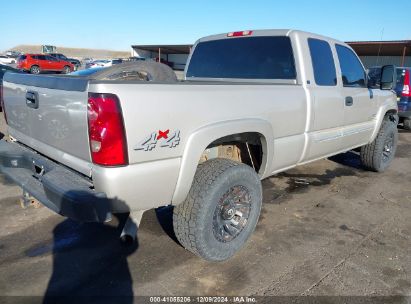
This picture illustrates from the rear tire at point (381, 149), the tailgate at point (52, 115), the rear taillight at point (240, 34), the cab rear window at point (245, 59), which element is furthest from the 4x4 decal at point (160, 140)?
the rear tire at point (381, 149)

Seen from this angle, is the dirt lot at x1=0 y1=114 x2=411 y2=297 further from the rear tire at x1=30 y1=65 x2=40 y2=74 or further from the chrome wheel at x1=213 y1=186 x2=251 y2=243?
the rear tire at x1=30 y1=65 x2=40 y2=74

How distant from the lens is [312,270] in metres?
2.97

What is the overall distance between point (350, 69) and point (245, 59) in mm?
1515

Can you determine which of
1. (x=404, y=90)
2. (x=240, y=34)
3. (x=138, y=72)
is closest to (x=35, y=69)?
(x=404, y=90)

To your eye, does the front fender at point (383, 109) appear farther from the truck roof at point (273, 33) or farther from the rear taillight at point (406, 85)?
the rear taillight at point (406, 85)

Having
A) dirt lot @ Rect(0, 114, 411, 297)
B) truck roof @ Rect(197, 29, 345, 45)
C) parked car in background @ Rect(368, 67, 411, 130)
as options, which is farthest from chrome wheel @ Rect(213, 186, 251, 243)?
parked car in background @ Rect(368, 67, 411, 130)

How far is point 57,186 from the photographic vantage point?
237 cm

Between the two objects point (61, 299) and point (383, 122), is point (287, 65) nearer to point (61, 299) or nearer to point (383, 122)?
point (383, 122)

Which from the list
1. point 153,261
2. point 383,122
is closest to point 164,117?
point 153,261

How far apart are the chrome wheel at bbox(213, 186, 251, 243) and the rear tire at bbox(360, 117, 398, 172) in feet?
10.6

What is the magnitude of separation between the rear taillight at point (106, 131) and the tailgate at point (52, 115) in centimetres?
8

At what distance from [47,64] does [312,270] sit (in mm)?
30516

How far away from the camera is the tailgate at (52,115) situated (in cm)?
234

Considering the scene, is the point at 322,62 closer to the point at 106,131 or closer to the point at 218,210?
the point at 218,210
